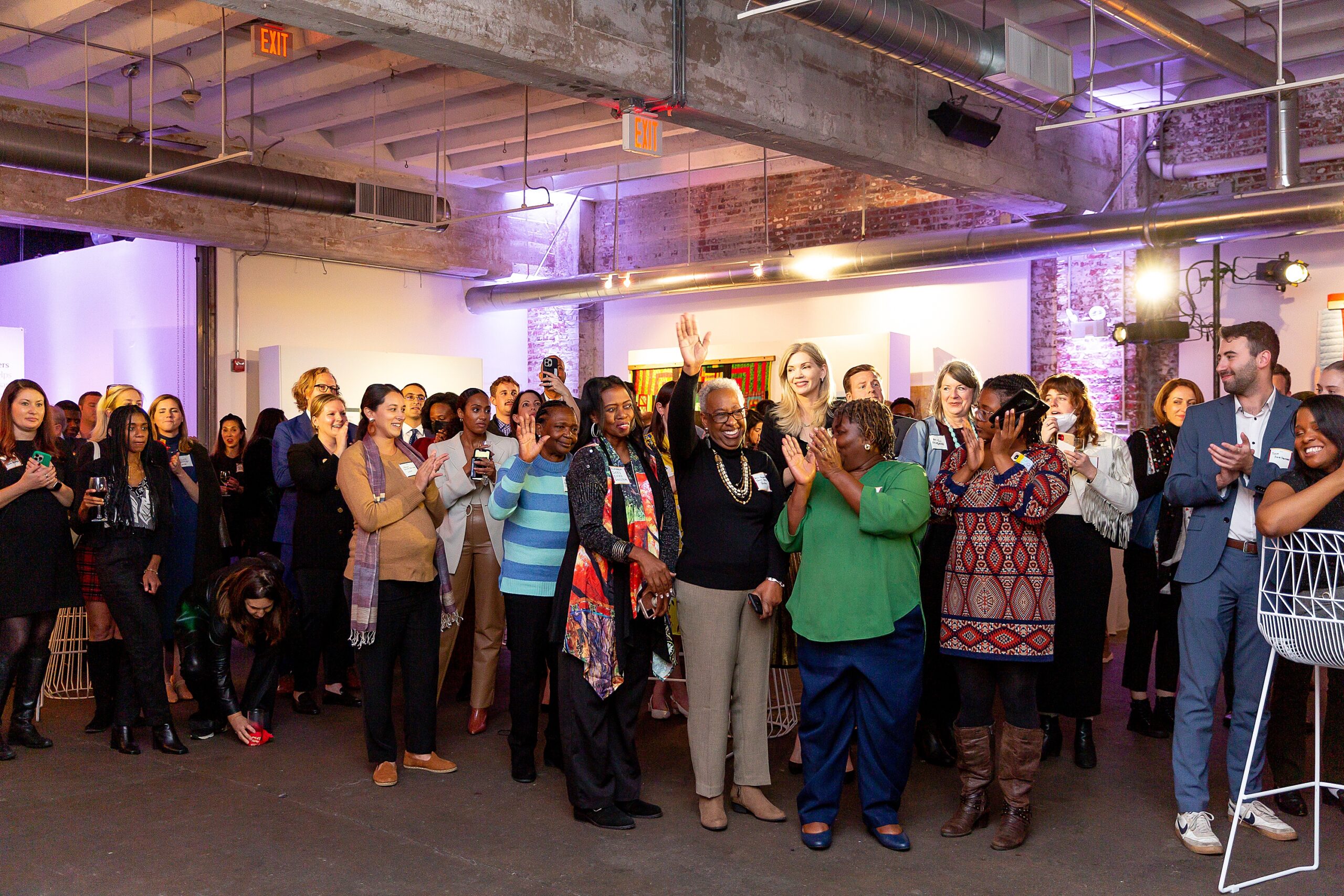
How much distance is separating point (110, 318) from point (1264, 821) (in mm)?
12313

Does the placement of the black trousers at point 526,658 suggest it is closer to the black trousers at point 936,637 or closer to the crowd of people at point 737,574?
the crowd of people at point 737,574

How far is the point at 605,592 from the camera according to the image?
401 centimetres

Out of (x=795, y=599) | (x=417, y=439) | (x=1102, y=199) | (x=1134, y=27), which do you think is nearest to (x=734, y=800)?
(x=795, y=599)

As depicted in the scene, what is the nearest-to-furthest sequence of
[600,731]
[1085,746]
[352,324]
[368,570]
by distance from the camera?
1. [600,731]
2. [368,570]
3. [1085,746]
4. [352,324]

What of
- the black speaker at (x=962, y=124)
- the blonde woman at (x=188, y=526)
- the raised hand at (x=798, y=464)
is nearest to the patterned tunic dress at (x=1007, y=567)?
the raised hand at (x=798, y=464)

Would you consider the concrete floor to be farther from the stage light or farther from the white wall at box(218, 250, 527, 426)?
the white wall at box(218, 250, 527, 426)

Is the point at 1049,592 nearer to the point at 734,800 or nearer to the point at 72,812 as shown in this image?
the point at 734,800

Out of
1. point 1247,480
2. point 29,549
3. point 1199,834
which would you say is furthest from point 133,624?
point 1247,480

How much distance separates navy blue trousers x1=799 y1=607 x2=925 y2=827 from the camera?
12.4ft

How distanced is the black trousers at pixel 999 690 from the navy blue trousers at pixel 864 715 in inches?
6.2

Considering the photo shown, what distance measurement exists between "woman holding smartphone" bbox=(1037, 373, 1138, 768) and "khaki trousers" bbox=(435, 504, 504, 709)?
2406mm

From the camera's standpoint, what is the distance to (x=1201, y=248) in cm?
1057

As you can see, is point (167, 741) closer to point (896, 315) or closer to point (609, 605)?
point (609, 605)

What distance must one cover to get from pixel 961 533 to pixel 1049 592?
0.33 metres
